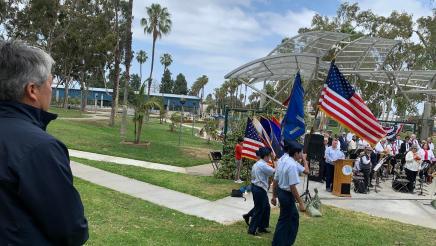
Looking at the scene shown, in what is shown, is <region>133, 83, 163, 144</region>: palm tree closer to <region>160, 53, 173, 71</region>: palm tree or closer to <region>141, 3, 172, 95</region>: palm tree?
<region>141, 3, 172, 95</region>: palm tree

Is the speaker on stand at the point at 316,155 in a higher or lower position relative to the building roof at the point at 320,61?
lower

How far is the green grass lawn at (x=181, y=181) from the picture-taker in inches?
502

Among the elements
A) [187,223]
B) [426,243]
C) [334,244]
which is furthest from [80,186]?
[426,243]

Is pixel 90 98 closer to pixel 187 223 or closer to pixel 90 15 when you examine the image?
pixel 90 15

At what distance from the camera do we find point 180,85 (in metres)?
142

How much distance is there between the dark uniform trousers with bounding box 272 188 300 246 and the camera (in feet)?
24.6

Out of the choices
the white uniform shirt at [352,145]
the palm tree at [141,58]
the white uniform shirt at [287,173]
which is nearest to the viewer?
the white uniform shirt at [287,173]

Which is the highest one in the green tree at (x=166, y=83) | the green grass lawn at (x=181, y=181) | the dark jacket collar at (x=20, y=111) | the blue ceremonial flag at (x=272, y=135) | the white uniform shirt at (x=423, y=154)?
the green tree at (x=166, y=83)

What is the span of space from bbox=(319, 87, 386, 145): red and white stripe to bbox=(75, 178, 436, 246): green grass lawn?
2.05 m

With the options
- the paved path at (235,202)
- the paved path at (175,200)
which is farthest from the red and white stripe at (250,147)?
the paved path at (175,200)

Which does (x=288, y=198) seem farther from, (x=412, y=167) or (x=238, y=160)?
(x=412, y=167)

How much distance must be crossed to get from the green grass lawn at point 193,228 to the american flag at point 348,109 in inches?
80.7

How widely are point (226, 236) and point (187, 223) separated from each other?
1.13 m

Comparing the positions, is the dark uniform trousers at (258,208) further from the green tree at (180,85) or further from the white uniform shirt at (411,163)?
the green tree at (180,85)
